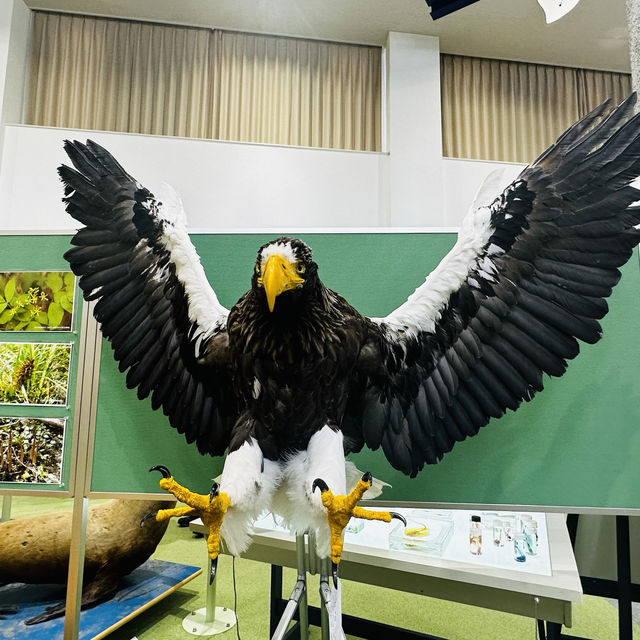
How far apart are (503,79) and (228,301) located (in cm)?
370

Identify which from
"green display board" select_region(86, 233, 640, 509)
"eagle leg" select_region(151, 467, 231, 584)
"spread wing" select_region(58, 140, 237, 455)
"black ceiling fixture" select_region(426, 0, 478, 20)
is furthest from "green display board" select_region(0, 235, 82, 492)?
"black ceiling fixture" select_region(426, 0, 478, 20)

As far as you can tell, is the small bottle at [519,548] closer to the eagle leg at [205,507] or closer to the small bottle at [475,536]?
the small bottle at [475,536]

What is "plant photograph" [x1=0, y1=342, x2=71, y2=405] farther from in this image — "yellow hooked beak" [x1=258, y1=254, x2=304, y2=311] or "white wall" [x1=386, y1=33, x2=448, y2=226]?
"white wall" [x1=386, y1=33, x2=448, y2=226]

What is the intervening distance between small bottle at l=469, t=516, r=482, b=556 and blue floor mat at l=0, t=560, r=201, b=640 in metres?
1.22

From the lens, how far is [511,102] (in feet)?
12.6

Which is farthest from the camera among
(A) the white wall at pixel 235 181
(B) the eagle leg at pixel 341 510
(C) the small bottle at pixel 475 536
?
(A) the white wall at pixel 235 181

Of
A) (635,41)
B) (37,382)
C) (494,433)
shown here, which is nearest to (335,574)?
(494,433)

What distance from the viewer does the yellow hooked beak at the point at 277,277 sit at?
2.72 feet

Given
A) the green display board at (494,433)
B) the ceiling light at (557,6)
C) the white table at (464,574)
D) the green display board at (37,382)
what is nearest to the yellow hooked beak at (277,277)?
the green display board at (494,433)

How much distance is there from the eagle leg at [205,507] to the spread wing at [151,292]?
0.33m

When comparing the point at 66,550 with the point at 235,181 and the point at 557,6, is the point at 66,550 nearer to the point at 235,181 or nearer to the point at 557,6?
the point at 235,181

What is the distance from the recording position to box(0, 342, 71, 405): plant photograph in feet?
4.46

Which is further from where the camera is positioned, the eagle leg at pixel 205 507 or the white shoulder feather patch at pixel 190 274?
the white shoulder feather patch at pixel 190 274

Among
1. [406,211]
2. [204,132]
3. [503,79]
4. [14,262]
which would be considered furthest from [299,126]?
[14,262]
